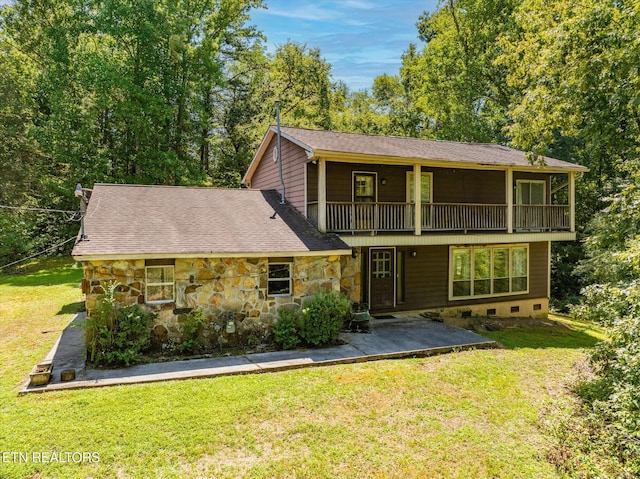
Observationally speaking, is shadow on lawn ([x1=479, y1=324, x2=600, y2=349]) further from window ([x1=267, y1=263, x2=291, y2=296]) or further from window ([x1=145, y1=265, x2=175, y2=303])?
window ([x1=145, y1=265, x2=175, y2=303])

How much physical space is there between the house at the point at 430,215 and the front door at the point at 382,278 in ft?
0.10

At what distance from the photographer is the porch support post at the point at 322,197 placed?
10914mm

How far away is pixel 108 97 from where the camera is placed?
21250mm

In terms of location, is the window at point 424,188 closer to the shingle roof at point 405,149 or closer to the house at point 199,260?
the shingle roof at point 405,149

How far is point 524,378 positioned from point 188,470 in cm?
639

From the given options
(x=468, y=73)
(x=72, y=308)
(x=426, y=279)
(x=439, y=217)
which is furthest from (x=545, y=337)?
(x=468, y=73)

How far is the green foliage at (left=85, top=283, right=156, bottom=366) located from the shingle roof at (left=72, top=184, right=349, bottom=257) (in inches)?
45.3

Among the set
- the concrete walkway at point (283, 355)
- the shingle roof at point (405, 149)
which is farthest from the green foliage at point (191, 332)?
the shingle roof at point (405, 149)

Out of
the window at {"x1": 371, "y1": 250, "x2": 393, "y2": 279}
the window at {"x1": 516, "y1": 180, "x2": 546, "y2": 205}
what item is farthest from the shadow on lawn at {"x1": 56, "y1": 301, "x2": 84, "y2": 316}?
the window at {"x1": 516, "y1": 180, "x2": 546, "y2": 205}

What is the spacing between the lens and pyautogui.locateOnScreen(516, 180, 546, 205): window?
572 inches

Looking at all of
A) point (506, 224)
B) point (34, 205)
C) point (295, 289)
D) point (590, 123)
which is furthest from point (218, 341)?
point (34, 205)

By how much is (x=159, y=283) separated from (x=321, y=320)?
3.74 metres

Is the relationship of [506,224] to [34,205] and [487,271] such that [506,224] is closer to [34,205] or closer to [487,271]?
[487,271]

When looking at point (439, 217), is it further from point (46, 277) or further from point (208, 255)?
point (46, 277)
